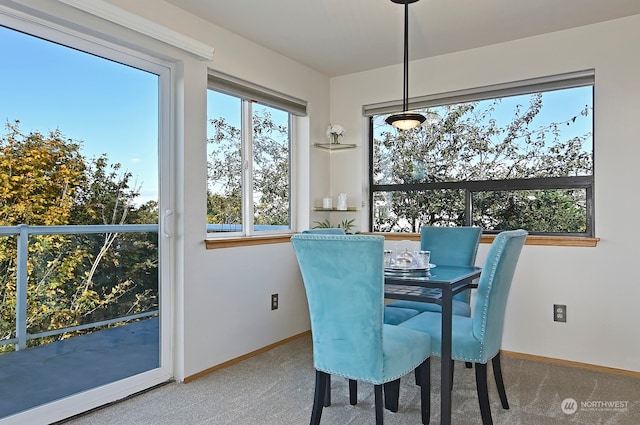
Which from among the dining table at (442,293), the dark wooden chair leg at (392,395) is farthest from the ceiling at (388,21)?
the dark wooden chair leg at (392,395)

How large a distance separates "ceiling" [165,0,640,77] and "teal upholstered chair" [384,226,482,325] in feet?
4.59

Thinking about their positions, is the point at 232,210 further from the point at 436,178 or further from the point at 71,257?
the point at 436,178

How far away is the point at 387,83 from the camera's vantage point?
3.84m

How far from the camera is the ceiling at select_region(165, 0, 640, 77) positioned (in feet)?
8.77

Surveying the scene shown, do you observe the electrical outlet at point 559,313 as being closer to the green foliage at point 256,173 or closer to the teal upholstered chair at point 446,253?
the teal upholstered chair at point 446,253

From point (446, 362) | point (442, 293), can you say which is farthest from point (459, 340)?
point (442, 293)

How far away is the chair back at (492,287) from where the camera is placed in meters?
2.00

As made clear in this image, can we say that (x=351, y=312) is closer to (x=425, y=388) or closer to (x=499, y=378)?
(x=425, y=388)

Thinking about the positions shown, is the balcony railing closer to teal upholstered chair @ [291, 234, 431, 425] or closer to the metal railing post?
the metal railing post

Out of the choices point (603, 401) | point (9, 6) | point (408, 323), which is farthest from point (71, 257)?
point (603, 401)

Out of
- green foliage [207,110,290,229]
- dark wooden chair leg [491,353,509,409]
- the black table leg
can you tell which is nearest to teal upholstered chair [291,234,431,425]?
the black table leg

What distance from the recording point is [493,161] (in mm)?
3455

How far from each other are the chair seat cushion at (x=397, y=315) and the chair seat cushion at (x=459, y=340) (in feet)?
1.06

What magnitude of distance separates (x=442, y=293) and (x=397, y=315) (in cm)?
77
